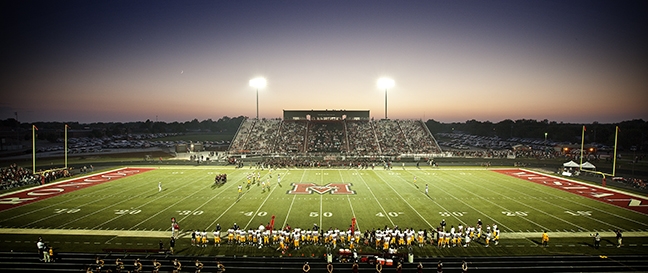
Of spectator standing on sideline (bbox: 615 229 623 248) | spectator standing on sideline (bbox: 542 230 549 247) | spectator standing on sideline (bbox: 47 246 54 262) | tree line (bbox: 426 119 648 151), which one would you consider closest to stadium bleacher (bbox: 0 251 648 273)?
spectator standing on sideline (bbox: 47 246 54 262)

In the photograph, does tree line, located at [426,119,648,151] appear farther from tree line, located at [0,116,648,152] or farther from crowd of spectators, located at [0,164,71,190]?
crowd of spectators, located at [0,164,71,190]

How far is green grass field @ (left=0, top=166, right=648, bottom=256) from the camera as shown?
652 inches

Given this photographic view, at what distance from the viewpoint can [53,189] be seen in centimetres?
2761

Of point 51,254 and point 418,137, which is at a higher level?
point 418,137

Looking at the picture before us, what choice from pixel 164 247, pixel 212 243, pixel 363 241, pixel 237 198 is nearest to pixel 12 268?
pixel 164 247

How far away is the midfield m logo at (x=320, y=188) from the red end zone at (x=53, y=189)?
18848mm

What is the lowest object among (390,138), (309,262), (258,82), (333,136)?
(309,262)

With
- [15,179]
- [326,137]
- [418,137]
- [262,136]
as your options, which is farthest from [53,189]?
[418,137]

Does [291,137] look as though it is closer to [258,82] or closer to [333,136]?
[333,136]

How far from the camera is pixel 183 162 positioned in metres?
46.0

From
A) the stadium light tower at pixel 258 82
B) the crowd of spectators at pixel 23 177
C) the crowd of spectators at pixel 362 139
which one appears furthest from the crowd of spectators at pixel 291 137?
the crowd of spectators at pixel 23 177

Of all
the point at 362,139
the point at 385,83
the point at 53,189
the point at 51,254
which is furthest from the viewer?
the point at 362,139

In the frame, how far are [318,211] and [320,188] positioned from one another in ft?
23.4

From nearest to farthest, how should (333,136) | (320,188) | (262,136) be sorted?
(320,188) < (333,136) < (262,136)
